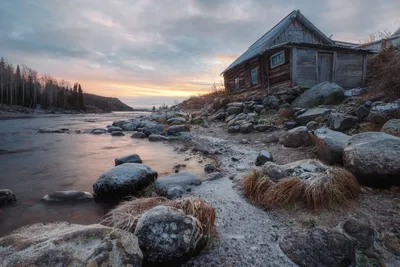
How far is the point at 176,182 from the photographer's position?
3.64 m

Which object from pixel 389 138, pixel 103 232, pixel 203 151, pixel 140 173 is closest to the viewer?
pixel 103 232

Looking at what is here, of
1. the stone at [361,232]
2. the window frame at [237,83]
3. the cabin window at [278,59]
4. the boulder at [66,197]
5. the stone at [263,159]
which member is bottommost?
the boulder at [66,197]

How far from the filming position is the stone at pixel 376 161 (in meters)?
2.77

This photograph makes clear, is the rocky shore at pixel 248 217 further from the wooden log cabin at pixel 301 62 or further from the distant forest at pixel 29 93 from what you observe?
the distant forest at pixel 29 93

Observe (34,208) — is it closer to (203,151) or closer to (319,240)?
(319,240)

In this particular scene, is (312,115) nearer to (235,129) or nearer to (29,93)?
(235,129)

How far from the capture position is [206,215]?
2.31m

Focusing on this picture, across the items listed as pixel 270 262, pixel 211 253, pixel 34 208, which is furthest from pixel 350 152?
pixel 34 208

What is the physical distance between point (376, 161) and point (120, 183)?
3.77 m

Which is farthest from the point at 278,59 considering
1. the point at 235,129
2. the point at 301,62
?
the point at 235,129

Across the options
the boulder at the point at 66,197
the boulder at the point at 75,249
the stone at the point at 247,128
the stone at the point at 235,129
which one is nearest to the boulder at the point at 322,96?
the stone at the point at 247,128

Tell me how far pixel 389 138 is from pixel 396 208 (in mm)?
1046

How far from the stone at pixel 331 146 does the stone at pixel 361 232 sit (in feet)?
6.00

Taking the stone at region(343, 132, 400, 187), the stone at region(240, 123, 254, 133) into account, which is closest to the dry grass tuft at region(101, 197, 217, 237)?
the stone at region(343, 132, 400, 187)
